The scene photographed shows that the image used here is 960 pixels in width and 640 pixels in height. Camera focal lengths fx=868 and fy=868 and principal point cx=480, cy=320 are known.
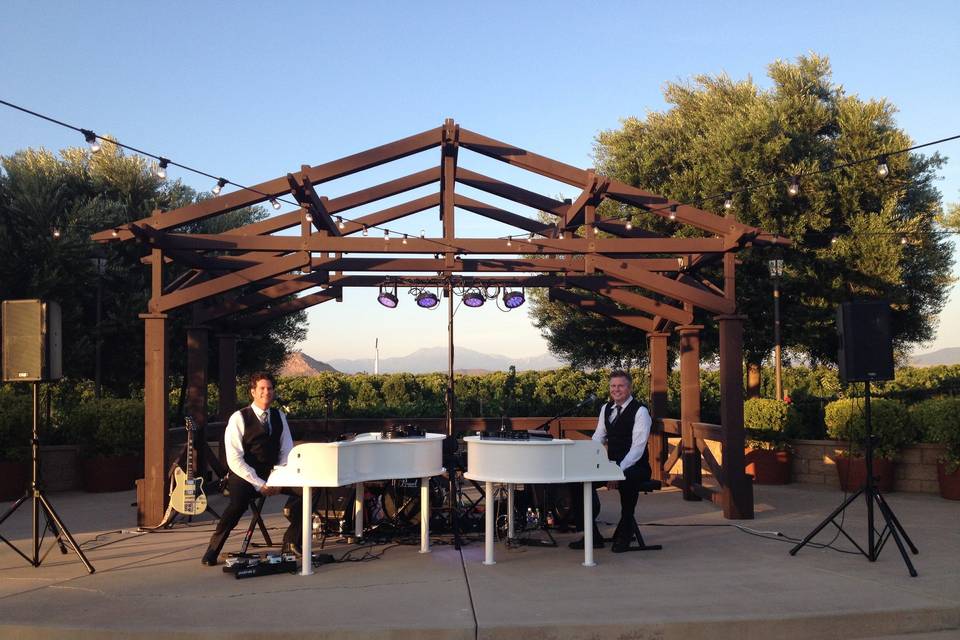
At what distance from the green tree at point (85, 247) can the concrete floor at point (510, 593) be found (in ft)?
22.0

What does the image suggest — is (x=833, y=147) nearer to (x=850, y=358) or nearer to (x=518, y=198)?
(x=518, y=198)

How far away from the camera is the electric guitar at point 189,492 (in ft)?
28.6

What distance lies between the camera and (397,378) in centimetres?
2134

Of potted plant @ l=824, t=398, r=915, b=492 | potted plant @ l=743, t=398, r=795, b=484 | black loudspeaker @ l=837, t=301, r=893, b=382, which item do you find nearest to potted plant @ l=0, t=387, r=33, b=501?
potted plant @ l=743, t=398, r=795, b=484

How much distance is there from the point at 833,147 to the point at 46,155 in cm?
1520

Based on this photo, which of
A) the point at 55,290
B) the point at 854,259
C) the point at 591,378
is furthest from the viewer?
the point at 591,378

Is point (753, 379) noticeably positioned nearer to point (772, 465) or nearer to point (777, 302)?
point (777, 302)

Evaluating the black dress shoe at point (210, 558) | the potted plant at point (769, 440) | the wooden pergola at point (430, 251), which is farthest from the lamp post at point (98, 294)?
Result: the potted plant at point (769, 440)

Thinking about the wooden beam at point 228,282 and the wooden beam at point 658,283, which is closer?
the wooden beam at point 228,282

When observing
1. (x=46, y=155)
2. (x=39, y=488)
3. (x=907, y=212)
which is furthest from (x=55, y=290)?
(x=907, y=212)

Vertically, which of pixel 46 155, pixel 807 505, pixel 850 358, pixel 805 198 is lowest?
pixel 807 505

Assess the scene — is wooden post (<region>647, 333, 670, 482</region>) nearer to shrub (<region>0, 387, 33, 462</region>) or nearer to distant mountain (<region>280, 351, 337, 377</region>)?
shrub (<region>0, 387, 33, 462</region>)

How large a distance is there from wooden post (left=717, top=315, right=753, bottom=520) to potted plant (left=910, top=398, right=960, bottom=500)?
10.3 ft

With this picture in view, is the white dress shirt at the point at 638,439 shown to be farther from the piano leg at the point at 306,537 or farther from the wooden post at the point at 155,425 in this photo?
the wooden post at the point at 155,425
